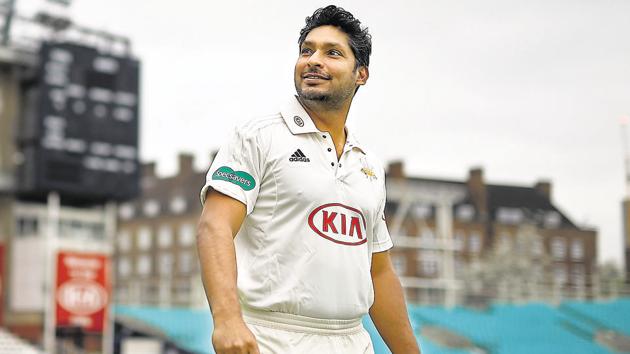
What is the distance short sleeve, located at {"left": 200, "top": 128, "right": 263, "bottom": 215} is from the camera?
333cm

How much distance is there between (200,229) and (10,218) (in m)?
41.6

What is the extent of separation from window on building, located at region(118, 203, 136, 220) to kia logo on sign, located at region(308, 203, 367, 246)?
80.2 m

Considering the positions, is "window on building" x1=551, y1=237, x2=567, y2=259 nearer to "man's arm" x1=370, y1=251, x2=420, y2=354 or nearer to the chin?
"man's arm" x1=370, y1=251, x2=420, y2=354

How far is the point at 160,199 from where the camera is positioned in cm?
8075

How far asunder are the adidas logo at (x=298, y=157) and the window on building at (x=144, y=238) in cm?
7875

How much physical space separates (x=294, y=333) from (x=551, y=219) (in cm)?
8650

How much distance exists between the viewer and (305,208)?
3.46 meters

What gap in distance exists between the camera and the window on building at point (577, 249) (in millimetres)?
86812

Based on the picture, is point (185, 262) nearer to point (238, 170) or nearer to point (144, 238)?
point (144, 238)

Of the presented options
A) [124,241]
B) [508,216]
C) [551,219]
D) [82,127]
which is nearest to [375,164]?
[82,127]

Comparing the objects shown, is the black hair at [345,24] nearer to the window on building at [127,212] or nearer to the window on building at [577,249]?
the window on building at [127,212]

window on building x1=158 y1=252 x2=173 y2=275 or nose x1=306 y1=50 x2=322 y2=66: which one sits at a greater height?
nose x1=306 y1=50 x2=322 y2=66

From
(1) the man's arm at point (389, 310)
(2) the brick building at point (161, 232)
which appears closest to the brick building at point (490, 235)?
(2) the brick building at point (161, 232)

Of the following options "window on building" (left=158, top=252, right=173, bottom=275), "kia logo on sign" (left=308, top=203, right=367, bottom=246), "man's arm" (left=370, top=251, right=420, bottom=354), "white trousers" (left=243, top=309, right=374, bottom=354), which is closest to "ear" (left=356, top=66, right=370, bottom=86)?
"kia logo on sign" (left=308, top=203, right=367, bottom=246)
